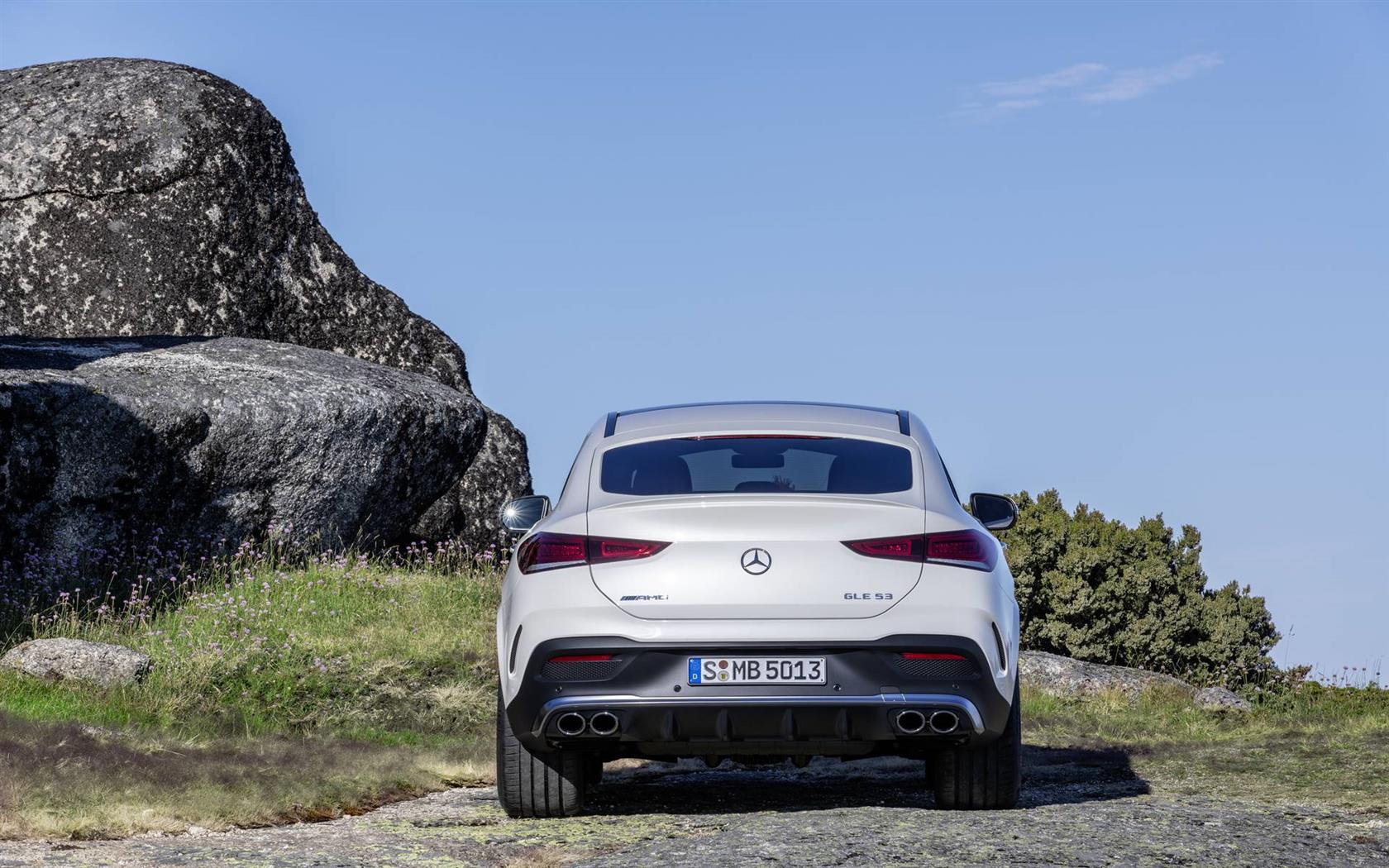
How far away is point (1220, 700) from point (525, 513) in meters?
12.0

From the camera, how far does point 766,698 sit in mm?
6473

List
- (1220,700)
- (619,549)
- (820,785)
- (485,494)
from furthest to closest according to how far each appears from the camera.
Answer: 1. (485,494)
2. (1220,700)
3. (820,785)
4. (619,549)

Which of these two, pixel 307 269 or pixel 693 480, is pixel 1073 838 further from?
pixel 307 269

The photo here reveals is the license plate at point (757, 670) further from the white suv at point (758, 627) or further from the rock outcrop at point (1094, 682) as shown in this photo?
the rock outcrop at point (1094, 682)

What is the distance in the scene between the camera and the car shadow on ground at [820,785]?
7.89 metres

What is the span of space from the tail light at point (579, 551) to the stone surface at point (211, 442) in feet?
32.8

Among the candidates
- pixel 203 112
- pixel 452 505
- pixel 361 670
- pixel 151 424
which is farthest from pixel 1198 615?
pixel 203 112

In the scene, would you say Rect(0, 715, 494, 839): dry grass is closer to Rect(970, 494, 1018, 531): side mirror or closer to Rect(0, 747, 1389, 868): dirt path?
Rect(0, 747, 1389, 868): dirt path

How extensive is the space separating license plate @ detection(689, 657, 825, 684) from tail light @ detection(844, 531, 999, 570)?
0.51m

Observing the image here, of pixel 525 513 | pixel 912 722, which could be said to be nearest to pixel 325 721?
pixel 525 513

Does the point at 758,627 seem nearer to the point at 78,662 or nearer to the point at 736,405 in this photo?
the point at 736,405

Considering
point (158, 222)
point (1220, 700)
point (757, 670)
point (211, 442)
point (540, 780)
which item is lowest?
point (1220, 700)

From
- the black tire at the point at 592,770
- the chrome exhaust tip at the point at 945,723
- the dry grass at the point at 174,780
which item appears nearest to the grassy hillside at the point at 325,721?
the dry grass at the point at 174,780

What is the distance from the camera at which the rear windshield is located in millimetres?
7008
